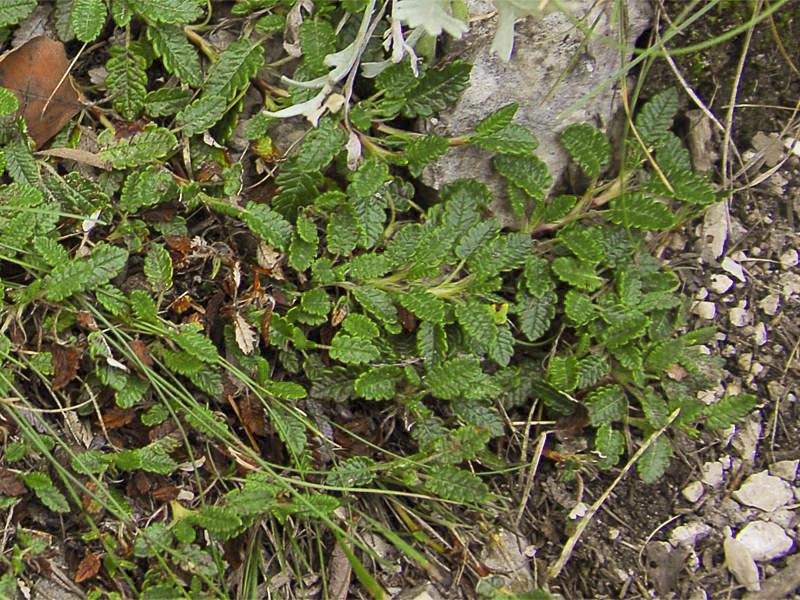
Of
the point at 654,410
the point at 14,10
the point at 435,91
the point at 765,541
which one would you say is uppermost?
the point at 14,10

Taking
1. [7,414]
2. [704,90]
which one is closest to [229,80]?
[7,414]

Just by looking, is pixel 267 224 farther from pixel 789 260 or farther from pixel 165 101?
pixel 789 260

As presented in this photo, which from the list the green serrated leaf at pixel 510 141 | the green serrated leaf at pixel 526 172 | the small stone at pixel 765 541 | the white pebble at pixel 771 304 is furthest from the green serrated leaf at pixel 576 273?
the small stone at pixel 765 541

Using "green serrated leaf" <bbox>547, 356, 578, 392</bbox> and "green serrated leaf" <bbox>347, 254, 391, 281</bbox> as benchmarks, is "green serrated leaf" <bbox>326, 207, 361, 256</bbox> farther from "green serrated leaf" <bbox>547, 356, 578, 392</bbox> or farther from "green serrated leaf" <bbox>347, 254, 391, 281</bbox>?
"green serrated leaf" <bbox>547, 356, 578, 392</bbox>

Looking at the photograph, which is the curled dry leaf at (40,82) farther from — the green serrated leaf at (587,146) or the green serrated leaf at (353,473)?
the green serrated leaf at (587,146)

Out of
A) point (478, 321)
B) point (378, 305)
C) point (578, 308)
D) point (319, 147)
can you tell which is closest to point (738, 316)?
point (578, 308)

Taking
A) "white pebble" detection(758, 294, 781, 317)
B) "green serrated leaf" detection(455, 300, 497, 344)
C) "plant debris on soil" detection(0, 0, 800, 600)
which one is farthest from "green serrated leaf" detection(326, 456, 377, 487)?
"white pebble" detection(758, 294, 781, 317)

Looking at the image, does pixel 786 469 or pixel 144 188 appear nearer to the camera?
pixel 144 188
